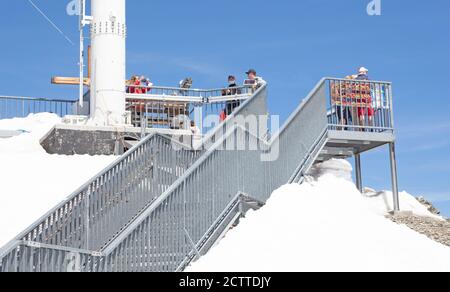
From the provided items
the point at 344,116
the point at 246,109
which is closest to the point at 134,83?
the point at 344,116

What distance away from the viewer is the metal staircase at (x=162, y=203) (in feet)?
34.9

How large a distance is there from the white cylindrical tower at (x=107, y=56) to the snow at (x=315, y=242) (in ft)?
33.6

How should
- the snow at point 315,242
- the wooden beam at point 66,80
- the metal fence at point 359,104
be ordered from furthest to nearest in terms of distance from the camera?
the wooden beam at point 66,80 < the metal fence at point 359,104 < the snow at point 315,242

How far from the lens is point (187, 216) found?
40.8ft

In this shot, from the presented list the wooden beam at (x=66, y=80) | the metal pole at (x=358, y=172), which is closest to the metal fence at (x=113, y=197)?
the metal pole at (x=358, y=172)

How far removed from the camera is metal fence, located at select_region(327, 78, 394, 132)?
20062mm

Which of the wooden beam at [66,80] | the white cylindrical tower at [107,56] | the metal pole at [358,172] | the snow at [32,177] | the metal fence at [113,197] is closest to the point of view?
the metal fence at [113,197]

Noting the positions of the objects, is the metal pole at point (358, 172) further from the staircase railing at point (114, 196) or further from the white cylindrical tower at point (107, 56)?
the staircase railing at point (114, 196)

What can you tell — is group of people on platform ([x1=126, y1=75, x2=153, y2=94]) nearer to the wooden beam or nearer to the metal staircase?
the wooden beam

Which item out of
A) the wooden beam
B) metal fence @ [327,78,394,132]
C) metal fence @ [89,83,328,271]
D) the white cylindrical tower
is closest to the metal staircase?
metal fence @ [89,83,328,271]
